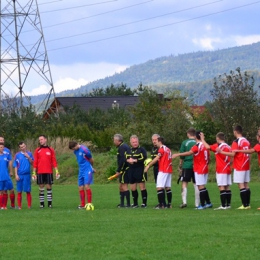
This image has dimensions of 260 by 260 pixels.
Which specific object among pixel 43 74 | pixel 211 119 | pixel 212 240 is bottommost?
pixel 212 240

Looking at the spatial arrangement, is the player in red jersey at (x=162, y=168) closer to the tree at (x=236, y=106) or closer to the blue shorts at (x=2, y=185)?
the blue shorts at (x=2, y=185)

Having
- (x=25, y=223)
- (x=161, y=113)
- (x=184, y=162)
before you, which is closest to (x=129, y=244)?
(x=25, y=223)

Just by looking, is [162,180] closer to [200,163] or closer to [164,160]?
[164,160]

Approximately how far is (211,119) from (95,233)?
115 feet

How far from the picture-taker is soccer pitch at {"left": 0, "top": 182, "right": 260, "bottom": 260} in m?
11.0

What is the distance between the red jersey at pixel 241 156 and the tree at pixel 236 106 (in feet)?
81.7

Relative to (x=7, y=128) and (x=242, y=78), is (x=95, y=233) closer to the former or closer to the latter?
(x=242, y=78)

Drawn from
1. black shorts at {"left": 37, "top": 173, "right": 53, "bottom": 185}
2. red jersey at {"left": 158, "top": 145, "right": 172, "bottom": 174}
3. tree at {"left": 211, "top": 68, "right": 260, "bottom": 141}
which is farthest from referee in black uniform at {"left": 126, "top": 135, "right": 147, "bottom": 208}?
tree at {"left": 211, "top": 68, "right": 260, "bottom": 141}

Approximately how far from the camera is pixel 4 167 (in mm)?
21656

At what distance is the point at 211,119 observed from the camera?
48.1 metres

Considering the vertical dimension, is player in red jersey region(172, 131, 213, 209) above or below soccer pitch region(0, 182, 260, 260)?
above

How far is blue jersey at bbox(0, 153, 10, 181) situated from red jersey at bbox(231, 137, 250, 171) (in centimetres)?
710

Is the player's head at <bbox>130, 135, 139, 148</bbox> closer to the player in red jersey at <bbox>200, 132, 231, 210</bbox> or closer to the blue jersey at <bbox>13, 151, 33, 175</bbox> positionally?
the player in red jersey at <bbox>200, 132, 231, 210</bbox>

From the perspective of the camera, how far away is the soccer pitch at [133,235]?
36.2 feet
